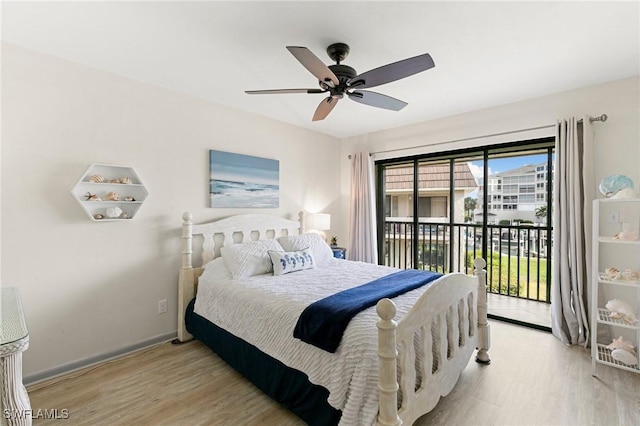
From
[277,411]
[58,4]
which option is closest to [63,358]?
[277,411]

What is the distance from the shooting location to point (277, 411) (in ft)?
6.26

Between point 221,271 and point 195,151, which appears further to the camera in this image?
point 195,151

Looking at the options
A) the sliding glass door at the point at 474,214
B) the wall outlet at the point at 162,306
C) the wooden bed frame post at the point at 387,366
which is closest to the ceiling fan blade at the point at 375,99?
the wooden bed frame post at the point at 387,366

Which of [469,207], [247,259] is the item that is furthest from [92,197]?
[469,207]

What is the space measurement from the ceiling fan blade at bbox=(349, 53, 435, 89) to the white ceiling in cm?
29

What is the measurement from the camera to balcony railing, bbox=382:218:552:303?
4062 mm

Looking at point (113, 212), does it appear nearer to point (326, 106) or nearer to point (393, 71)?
point (326, 106)

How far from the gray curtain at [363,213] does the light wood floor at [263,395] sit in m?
2.03

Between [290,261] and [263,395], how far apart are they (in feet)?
3.68

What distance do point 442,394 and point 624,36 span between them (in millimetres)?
2588

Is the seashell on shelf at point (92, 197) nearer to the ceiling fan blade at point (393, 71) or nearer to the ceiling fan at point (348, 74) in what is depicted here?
the ceiling fan at point (348, 74)

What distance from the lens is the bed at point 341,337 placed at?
1461 mm

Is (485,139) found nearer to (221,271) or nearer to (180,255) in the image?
(221,271)

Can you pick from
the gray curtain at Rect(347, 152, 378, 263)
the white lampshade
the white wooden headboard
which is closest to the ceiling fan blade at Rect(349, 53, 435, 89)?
the white wooden headboard
